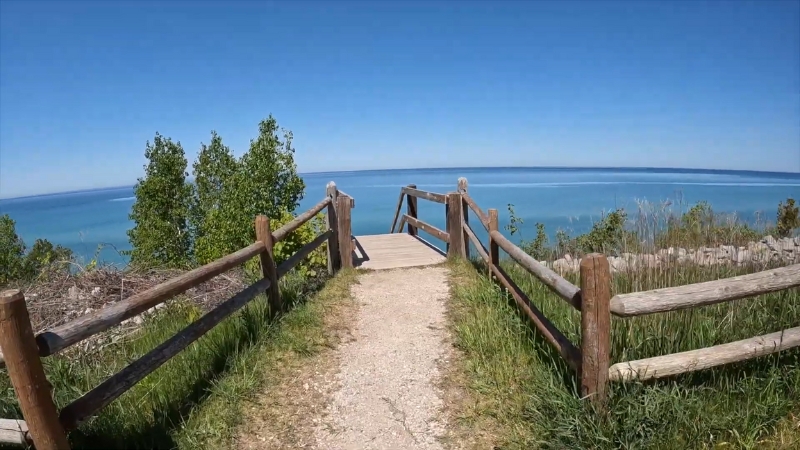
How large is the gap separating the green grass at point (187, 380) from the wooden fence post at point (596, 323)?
8.37ft

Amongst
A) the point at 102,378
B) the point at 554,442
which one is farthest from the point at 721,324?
the point at 102,378

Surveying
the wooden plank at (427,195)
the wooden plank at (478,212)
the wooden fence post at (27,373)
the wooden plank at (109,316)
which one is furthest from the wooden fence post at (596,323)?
the wooden plank at (427,195)

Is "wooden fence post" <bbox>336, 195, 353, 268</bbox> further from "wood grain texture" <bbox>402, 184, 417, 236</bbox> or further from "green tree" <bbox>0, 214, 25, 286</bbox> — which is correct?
"green tree" <bbox>0, 214, 25, 286</bbox>

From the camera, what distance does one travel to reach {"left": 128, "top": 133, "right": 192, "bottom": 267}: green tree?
2400 centimetres

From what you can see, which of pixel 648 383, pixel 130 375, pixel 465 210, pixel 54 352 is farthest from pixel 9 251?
pixel 648 383

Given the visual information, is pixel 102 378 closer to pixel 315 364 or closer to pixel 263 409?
pixel 263 409

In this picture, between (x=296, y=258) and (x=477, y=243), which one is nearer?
(x=296, y=258)

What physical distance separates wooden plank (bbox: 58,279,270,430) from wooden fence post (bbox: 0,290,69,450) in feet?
0.35

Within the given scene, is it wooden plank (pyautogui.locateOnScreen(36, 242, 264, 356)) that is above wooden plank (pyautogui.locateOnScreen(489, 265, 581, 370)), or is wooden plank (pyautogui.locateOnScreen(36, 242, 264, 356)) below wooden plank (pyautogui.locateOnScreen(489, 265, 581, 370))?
above

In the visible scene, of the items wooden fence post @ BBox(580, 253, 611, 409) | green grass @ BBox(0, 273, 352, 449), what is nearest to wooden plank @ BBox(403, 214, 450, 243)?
green grass @ BBox(0, 273, 352, 449)

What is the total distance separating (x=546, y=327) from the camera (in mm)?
4090

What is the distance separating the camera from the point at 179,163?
2506 cm

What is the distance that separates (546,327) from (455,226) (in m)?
4.06

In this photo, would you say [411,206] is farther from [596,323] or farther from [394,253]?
[596,323]
